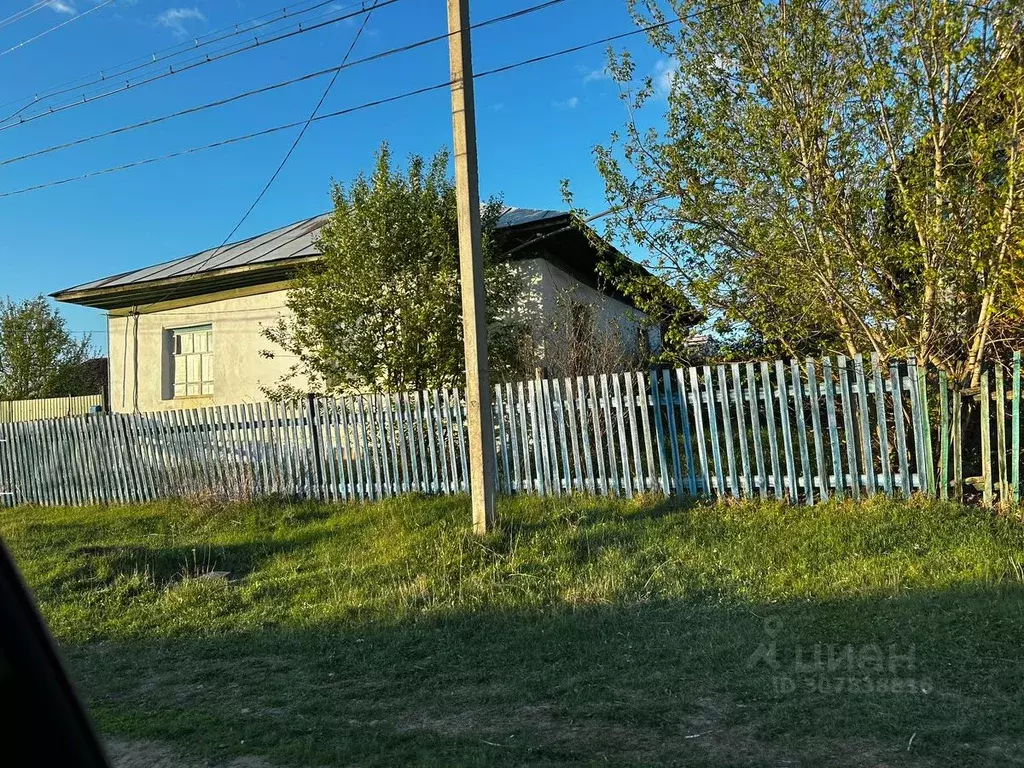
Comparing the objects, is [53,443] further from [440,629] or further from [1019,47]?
[1019,47]

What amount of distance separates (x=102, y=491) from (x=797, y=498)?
1132 centimetres

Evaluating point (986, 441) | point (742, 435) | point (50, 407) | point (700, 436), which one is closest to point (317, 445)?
point (700, 436)

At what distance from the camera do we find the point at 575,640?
16.2 feet

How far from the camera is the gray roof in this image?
13.7 meters

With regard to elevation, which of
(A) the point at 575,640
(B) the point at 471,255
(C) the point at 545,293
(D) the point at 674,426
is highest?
(C) the point at 545,293

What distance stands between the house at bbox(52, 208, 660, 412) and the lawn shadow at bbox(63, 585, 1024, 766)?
7.33 metres

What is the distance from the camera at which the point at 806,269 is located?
801cm

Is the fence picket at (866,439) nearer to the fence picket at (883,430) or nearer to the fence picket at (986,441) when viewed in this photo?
the fence picket at (883,430)

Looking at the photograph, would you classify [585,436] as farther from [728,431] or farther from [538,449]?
[728,431]

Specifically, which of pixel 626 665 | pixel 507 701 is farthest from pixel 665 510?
pixel 507 701

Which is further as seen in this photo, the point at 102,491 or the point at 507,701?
the point at 102,491

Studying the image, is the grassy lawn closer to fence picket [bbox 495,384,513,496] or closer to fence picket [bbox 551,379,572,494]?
fence picket [bbox 551,379,572,494]

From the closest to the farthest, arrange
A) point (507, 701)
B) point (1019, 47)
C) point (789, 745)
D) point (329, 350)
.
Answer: point (789, 745) → point (507, 701) → point (1019, 47) → point (329, 350)

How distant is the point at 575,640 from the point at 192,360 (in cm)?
1384
